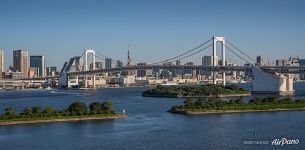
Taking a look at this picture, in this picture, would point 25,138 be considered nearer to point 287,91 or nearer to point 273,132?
point 273,132

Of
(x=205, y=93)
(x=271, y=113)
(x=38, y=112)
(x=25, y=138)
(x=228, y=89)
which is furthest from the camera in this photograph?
(x=228, y=89)

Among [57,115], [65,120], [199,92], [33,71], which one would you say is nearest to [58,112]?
[57,115]

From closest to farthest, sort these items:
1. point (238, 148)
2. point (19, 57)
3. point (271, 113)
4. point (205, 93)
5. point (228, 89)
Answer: point (238, 148), point (271, 113), point (205, 93), point (228, 89), point (19, 57)

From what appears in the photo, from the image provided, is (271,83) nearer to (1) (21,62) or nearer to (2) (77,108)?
(2) (77,108)

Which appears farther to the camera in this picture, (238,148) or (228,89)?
(228,89)

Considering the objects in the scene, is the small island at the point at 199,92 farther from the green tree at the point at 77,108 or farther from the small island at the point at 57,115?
the green tree at the point at 77,108

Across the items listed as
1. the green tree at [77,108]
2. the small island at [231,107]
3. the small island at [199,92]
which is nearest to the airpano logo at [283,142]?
the small island at [231,107]

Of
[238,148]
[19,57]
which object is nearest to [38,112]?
[238,148]

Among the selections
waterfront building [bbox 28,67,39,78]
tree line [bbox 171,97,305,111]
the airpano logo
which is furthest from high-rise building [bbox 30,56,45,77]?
the airpano logo
